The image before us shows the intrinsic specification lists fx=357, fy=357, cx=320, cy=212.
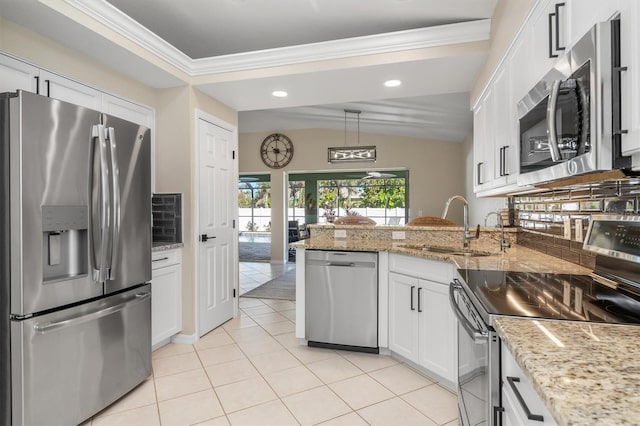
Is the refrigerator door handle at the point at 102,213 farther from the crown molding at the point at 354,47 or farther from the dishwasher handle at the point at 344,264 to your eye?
the dishwasher handle at the point at 344,264

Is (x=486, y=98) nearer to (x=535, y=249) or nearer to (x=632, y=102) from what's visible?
(x=535, y=249)

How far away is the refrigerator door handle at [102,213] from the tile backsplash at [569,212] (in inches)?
96.6

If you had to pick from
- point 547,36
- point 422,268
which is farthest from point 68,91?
point 547,36

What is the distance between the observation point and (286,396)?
7.50 feet

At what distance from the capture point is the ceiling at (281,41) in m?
2.33

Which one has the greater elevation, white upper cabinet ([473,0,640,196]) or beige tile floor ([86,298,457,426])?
white upper cabinet ([473,0,640,196])

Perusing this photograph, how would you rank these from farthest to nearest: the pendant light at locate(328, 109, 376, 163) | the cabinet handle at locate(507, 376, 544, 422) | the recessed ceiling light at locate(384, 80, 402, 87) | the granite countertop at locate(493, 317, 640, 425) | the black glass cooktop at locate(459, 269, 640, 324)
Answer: the pendant light at locate(328, 109, 376, 163)
the recessed ceiling light at locate(384, 80, 402, 87)
the black glass cooktop at locate(459, 269, 640, 324)
the cabinet handle at locate(507, 376, 544, 422)
the granite countertop at locate(493, 317, 640, 425)

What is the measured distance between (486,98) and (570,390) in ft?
7.82

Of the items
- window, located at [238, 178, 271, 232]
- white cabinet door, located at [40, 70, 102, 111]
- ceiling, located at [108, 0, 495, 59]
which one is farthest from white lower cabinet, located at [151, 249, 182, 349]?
window, located at [238, 178, 271, 232]

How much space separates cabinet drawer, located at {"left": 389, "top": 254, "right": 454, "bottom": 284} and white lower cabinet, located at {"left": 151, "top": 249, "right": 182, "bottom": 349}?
6.04 ft

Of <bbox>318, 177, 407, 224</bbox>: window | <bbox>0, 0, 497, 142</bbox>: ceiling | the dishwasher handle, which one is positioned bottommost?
the dishwasher handle

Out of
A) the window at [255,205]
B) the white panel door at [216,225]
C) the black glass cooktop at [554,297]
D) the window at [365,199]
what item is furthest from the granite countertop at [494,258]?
the window at [255,205]

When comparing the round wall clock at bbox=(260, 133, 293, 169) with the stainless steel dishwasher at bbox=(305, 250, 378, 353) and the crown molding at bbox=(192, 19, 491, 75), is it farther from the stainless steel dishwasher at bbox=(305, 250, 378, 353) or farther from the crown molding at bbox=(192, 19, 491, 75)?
the stainless steel dishwasher at bbox=(305, 250, 378, 353)

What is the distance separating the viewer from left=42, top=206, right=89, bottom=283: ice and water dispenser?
1.75 metres
